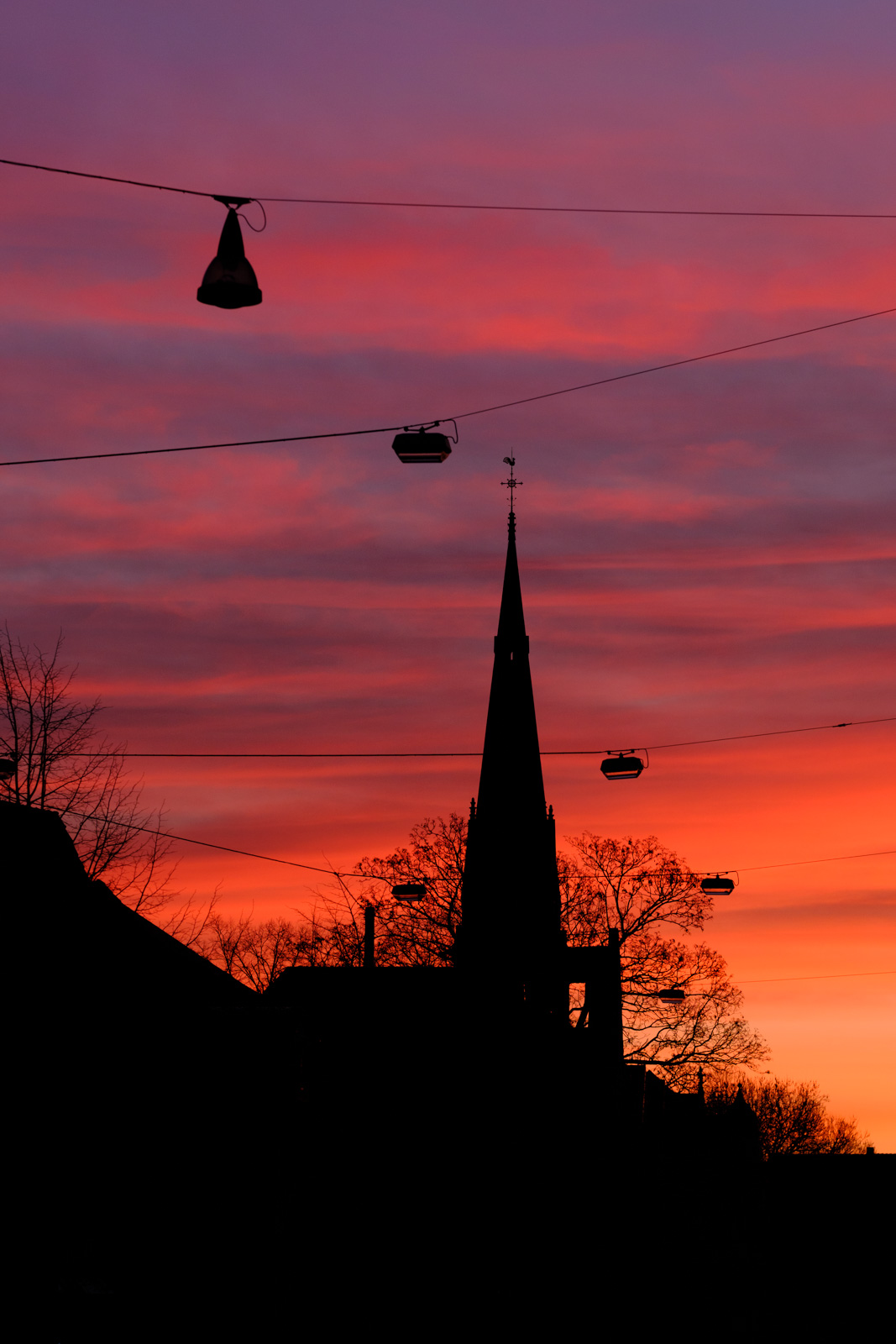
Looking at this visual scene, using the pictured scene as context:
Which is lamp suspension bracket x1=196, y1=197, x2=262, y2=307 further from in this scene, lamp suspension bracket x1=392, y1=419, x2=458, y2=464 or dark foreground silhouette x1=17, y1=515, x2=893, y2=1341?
dark foreground silhouette x1=17, y1=515, x2=893, y2=1341

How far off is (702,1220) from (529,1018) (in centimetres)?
1607

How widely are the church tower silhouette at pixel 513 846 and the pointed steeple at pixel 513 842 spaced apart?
4 cm

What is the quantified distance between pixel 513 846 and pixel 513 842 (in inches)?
9.6

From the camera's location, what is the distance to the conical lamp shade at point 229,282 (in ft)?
37.2

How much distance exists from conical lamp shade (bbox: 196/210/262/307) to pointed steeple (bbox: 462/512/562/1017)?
4528 cm

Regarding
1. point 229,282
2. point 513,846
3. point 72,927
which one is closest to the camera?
point 229,282

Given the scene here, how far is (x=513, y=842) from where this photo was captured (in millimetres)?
68375

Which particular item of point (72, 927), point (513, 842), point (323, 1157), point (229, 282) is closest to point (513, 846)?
point (513, 842)

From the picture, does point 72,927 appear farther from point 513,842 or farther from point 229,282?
point 513,842

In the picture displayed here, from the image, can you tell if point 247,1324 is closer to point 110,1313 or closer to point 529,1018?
point 110,1313

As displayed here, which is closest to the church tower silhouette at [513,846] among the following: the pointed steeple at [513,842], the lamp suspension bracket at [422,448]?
the pointed steeple at [513,842]

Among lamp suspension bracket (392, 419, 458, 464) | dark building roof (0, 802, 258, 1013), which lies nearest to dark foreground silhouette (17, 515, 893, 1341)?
dark building roof (0, 802, 258, 1013)

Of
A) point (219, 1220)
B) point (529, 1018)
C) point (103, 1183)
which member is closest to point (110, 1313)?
point (103, 1183)

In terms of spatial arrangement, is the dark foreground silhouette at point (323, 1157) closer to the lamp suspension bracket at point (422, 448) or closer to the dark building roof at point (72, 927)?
the dark building roof at point (72, 927)
